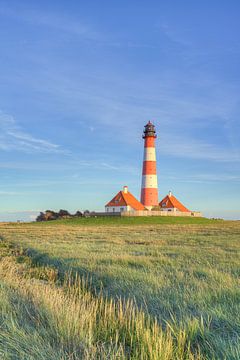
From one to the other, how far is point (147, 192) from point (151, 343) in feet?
183

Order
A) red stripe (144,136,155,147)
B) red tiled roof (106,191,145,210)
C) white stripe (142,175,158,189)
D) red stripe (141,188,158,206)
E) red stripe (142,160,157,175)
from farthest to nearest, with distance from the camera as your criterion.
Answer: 1. red tiled roof (106,191,145,210)
2. red stripe (144,136,155,147)
3. red stripe (141,188,158,206)
4. red stripe (142,160,157,175)
5. white stripe (142,175,158,189)

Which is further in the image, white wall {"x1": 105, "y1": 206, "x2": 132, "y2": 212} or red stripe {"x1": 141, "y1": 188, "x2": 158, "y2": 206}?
white wall {"x1": 105, "y1": 206, "x2": 132, "y2": 212}

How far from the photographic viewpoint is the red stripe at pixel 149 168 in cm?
5823

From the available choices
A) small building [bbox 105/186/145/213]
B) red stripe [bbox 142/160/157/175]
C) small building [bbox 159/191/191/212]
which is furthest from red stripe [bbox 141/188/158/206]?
small building [bbox 159/191/191/212]

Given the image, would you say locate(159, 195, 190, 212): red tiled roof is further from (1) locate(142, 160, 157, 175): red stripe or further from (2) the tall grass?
(2) the tall grass

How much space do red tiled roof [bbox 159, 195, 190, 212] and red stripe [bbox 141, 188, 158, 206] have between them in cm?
668

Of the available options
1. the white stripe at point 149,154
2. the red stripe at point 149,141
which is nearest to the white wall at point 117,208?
the white stripe at point 149,154

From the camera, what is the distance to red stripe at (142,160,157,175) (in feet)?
191

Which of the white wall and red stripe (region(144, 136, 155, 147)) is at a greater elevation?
red stripe (region(144, 136, 155, 147))

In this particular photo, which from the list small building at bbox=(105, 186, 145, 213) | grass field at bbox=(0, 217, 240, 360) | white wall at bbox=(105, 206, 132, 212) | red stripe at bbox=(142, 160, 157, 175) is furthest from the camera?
small building at bbox=(105, 186, 145, 213)

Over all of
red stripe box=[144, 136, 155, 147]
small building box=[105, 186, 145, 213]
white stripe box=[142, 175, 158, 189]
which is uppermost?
red stripe box=[144, 136, 155, 147]

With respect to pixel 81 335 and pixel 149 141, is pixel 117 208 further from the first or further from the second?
pixel 81 335

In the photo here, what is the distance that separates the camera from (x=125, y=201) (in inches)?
2463

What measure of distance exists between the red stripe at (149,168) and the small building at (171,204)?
10.5m
